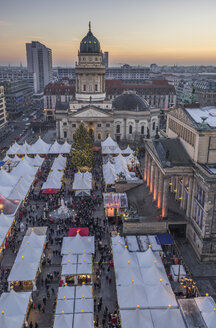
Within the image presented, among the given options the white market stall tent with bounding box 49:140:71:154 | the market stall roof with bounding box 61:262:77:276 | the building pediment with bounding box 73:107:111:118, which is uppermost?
the building pediment with bounding box 73:107:111:118

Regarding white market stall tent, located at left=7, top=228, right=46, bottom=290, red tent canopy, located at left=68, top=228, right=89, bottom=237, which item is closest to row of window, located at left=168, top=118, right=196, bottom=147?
red tent canopy, located at left=68, top=228, right=89, bottom=237

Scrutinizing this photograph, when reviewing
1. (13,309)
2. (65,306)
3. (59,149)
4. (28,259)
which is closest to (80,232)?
(28,259)

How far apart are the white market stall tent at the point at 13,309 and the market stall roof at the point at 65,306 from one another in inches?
127

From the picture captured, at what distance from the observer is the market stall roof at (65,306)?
28.3 m

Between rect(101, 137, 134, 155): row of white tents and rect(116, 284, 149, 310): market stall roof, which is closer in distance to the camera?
rect(116, 284, 149, 310): market stall roof

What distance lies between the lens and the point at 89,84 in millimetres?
107375

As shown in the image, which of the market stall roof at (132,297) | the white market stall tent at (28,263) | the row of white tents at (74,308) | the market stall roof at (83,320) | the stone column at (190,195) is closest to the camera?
the market stall roof at (83,320)

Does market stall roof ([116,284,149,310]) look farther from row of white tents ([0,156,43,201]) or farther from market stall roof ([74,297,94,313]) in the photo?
row of white tents ([0,156,43,201])

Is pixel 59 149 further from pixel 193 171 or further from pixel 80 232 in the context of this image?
pixel 193 171

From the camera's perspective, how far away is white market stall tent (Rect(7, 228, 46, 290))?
3422 centimetres

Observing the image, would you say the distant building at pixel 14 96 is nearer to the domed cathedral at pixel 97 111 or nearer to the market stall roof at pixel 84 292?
the domed cathedral at pixel 97 111

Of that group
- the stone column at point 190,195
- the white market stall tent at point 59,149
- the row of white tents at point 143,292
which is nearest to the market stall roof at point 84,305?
the row of white tents at point 143,292

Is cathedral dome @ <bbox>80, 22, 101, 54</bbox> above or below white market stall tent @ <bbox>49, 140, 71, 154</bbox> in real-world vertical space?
above

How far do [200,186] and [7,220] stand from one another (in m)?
28.6
